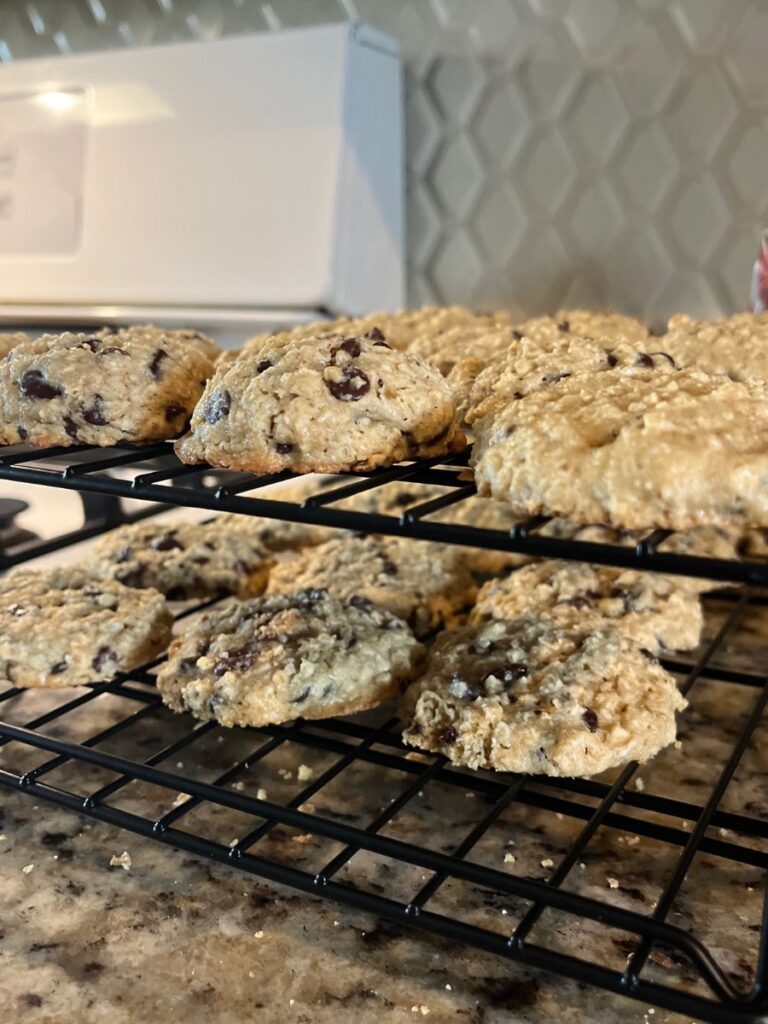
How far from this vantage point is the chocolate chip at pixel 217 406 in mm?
876

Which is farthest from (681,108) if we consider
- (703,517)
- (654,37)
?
(703,517)

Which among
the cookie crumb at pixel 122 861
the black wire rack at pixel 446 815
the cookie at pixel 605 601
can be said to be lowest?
the cookie crumb at pixel 122 861

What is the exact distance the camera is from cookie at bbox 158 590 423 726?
1003mm

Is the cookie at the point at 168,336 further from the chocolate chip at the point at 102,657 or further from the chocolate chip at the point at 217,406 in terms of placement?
the chocolate chip at the point at 102,657

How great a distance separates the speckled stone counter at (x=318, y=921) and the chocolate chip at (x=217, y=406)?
42 cm

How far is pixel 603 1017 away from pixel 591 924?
0.10m

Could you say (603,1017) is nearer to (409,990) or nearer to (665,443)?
(409,990)

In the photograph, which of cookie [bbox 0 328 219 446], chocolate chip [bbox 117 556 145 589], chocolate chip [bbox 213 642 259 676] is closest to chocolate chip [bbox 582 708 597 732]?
chocolate chip [bbox 213 642 259 676]

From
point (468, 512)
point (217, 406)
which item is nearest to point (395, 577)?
point (468, 512)

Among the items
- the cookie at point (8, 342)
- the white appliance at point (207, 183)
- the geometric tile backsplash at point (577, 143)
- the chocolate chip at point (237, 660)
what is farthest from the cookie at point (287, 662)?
the geometric tile backsplash at point (577, 143)

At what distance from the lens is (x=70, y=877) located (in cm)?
88

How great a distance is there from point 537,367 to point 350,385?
211 millimetres

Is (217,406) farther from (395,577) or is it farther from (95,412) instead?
(395,577)

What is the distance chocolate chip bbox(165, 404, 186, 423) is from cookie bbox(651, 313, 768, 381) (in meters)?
0.55
